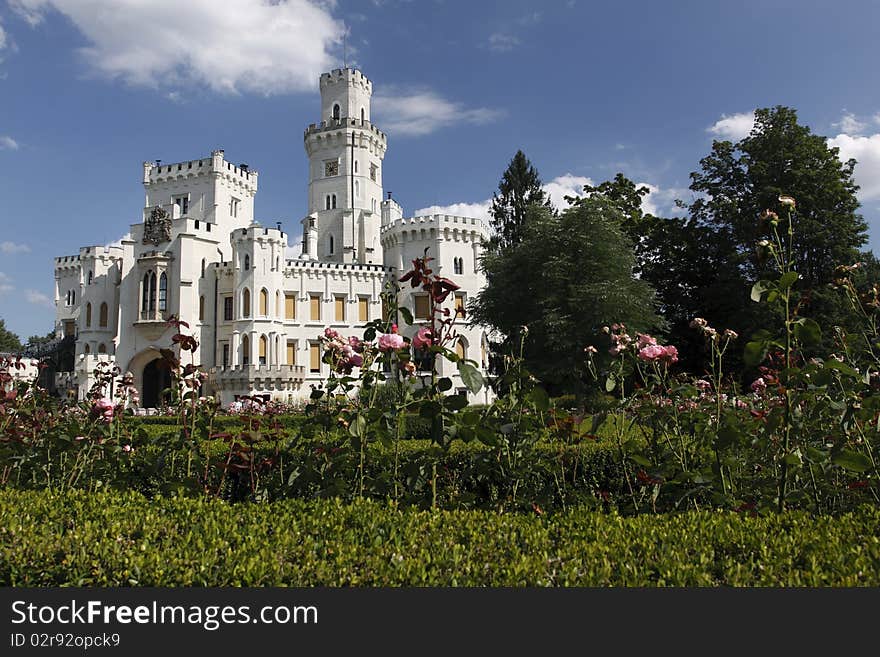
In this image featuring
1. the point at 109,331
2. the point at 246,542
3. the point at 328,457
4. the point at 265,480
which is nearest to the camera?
the point at 246,542

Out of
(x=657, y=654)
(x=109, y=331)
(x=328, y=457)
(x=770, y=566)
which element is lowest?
(x=657, y=654)

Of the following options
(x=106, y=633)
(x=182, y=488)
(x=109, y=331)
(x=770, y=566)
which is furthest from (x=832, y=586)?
(x=109, y=331)

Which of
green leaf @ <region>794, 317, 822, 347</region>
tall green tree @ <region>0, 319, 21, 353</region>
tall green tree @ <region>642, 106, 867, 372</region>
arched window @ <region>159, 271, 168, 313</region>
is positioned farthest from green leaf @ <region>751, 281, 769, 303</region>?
tall green tree @ <region>0, 319, 21, 353</region>

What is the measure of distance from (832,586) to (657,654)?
0.94 m

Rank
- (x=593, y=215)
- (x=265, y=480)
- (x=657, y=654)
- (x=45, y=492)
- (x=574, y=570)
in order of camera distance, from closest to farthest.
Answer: (x=657, y=654) → (x=574, y=570) → (x=45, y=492) → (x=265, y=480) → (x=593, y=215)

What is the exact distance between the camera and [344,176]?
46000 mm

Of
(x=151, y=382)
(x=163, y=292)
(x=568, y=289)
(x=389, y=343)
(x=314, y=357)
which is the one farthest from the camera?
(x=314, y=357)

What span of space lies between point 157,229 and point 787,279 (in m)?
41.1

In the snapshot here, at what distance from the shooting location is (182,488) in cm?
473

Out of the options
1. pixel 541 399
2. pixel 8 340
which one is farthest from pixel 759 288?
pixel 8 340

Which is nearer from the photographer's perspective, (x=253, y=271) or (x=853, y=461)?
(x=853, y=461)

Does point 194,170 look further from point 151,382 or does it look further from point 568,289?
point 568,289

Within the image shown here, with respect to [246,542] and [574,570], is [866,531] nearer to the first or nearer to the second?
[574,570]

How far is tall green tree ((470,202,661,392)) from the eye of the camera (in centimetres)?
2289
